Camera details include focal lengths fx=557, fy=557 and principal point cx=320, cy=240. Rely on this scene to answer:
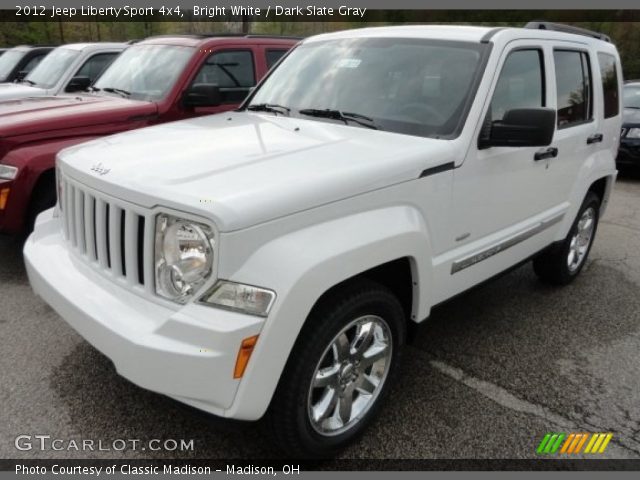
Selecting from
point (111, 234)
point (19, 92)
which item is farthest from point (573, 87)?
point (19, 92)

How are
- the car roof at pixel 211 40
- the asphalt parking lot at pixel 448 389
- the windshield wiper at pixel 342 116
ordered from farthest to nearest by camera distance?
the car roof at pixel 211 40, the windshield wiper at pixel 342 116, the asphalt parking lot at pixel 448 389

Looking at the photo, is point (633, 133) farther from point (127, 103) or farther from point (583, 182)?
point (127, 103)

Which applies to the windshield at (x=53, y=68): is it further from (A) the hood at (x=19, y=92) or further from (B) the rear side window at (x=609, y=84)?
(B) the rear side window at (x=609, y=84)

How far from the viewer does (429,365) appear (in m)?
3.34

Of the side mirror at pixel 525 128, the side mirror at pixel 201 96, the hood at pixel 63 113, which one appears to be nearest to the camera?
the side mirror at pixel 525 128

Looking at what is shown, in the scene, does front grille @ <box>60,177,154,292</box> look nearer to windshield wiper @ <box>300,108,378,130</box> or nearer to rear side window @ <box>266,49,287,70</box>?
windshield wiper @ <box>300,108,378,130</box>

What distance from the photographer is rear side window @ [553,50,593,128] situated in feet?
12.3

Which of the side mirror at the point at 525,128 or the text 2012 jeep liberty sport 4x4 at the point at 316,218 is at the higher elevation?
the side mirror at the point at 525,128

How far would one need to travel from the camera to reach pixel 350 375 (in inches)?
100

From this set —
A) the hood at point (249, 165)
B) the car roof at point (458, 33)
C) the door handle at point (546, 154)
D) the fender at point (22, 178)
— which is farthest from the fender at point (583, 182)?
the fender at point (22, 178)

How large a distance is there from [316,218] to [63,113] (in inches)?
133

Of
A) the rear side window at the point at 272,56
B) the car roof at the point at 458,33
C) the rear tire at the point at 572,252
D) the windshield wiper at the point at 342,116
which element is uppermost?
the car roof at the point at 458,33

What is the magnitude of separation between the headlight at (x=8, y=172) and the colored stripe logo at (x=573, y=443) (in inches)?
152

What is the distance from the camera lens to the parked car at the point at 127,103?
414cm
